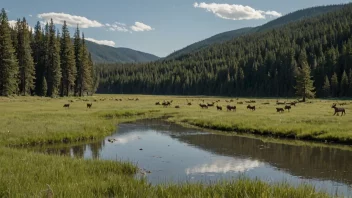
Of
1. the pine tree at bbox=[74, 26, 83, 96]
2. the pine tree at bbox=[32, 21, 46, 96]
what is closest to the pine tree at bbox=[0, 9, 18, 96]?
the pine tree at bbox=[32, 21, 46, 96]

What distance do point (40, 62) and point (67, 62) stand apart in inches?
330

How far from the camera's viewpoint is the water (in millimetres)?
16453

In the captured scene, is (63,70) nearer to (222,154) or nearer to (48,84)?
(48,84)

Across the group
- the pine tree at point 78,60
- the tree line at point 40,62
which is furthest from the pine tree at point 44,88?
the pine tree at point 78,60

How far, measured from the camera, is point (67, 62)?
9112cm

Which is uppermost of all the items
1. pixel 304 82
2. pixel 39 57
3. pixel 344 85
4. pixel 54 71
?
pixel 39 57

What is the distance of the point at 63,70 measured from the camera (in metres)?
91.4

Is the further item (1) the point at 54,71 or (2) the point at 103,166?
(1) the point at 54,71

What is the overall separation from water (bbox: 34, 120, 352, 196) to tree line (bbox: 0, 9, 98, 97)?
2007 inches

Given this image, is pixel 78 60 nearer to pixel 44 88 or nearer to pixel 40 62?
pixel 40 62

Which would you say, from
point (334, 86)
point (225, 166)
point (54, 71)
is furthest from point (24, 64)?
point (334, 86)

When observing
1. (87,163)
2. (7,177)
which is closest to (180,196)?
(7,177)

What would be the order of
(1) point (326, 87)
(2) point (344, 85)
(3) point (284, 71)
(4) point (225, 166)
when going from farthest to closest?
(3) point (284, 71) < (1) point (326, 87) < (2) point (344, 85) < (4) point (225, 166)

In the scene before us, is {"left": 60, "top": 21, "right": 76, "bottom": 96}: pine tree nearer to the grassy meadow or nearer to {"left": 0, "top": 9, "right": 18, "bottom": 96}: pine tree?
{"left": 0, "top": 9, "right": 18, "bottom": 96}: pine tree
